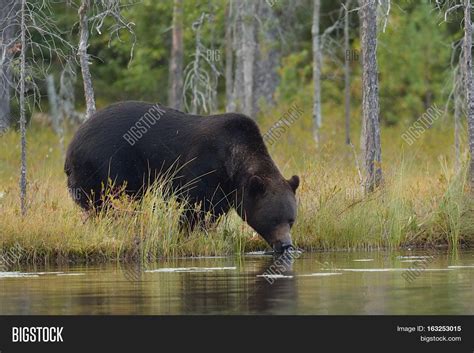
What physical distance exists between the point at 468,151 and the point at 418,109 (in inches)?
802

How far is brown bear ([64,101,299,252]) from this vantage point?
14.2 metres

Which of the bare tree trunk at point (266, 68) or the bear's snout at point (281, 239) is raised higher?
the bare tree trunk at point (266, 68)

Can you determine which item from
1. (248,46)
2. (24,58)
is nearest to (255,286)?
(24,58)

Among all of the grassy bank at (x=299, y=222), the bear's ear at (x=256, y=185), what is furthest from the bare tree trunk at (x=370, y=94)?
the bear's ear at (x=256, y=185)

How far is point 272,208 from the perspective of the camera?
13883 millimetres

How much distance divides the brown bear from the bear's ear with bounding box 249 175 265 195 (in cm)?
1

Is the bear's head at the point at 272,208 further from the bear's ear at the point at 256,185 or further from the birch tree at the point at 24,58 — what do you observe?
the birch tree at the point at 24,58

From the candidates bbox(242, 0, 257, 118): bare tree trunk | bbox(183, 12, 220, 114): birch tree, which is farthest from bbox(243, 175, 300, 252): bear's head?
bbox(242, 0, 257, 118): bare tree trunk

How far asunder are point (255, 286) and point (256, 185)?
3.33m

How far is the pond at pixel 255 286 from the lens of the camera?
9.14 metres

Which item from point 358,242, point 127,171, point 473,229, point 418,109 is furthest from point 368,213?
point 418,109

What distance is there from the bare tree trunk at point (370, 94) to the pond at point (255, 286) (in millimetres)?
3102
